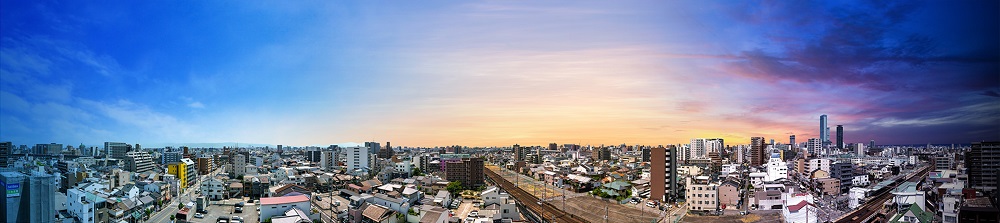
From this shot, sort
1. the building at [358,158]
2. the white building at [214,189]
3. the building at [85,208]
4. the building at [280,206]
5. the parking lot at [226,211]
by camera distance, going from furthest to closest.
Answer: the building at [358,158], the white building at [214,189], the parking lot at [226,211], the building at [280,206], the building at [85,208]

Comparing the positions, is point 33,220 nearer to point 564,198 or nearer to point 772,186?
point 564,198

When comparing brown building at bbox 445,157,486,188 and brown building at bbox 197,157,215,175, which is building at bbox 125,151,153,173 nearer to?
brown building at bbox 197,157,215,175

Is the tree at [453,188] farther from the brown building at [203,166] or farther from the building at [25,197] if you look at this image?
the brown building at [203,166]

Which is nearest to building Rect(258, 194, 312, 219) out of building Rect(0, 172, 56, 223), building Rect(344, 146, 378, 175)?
building Rect(0, 172, 56, 223)

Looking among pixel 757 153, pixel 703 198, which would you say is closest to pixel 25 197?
pixel 703 198

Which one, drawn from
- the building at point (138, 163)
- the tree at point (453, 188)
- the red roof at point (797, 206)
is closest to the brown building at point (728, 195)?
the red roof at point (797, 206)
